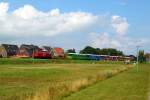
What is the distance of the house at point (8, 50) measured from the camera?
15124cm

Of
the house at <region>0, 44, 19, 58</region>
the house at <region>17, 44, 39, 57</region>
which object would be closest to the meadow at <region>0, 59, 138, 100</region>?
the house at <region>0, 44, 19, 58</region>

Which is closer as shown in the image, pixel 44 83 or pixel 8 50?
pixel 44 83

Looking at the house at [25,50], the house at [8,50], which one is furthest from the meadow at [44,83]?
the house at [25,50]

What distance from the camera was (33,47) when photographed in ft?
561

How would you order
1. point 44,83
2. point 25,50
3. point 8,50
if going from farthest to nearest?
point 25,50 → point 8,50 → point 44,83

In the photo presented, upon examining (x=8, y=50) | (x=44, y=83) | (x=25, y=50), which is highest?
(x=25, y=50)

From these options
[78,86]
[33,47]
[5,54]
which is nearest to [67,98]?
[78,86]

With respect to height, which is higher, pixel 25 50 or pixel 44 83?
pixel 25 50

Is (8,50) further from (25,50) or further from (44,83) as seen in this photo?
(44,83)

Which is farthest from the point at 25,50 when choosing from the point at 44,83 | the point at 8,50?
the point at 44,83

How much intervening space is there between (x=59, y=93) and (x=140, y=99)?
447 cm

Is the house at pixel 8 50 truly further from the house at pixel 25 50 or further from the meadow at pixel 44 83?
the meadow at pixel 44 83

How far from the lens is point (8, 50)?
15812cm

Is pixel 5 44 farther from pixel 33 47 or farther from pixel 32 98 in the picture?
pixel 32 98
